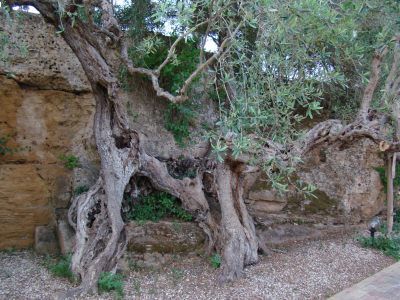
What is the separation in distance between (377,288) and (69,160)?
5722 mm

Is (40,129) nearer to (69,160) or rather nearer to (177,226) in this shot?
(69,160)

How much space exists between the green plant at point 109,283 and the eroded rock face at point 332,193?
3748 millimetres

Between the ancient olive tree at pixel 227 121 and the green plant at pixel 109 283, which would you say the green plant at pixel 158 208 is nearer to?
the ancient olive tree at pixel 227 121

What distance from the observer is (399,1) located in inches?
106

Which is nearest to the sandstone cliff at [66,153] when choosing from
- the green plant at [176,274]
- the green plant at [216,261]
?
the green plant at [216,261]

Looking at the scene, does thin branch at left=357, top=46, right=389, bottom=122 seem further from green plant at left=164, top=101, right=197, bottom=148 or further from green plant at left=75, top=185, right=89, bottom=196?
green plant at left=75, top=185, right=89, bottom=196

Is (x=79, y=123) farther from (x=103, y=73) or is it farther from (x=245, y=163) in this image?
(x=245, y=163)

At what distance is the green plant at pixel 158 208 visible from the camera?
226 inches

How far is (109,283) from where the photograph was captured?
4020mm

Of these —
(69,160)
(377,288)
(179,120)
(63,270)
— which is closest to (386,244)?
(377,288)

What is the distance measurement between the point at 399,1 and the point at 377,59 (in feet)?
8.63

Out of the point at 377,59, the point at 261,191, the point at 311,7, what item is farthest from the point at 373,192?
the point at 311,7

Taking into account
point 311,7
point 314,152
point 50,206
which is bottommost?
point 50,206

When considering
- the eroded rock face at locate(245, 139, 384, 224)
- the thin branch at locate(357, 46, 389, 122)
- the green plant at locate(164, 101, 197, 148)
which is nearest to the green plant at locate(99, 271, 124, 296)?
the green plant at locate(164, 101, 197, 148)
